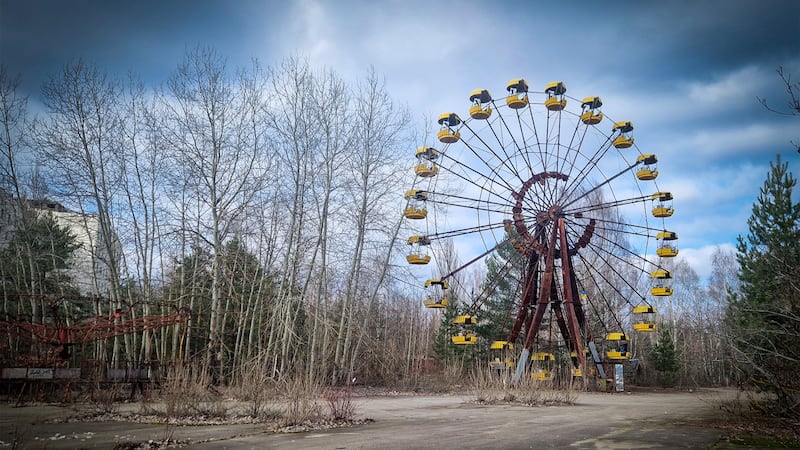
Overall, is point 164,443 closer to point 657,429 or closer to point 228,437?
Result: point 228,437

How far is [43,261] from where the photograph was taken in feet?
81.0

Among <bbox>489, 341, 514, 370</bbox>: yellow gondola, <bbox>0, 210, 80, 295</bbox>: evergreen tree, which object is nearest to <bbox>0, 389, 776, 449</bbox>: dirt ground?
<bbox>489, 341, 514, 370</bbox>: yellow gondola

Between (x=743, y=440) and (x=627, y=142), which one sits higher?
(x=627, y=142)

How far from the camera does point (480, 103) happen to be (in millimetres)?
25844

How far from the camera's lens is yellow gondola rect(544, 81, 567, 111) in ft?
80.4

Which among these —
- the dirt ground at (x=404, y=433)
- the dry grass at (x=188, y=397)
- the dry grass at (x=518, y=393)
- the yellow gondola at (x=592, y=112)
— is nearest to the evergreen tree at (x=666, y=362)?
the yellow gondola at (x=592, y=112)

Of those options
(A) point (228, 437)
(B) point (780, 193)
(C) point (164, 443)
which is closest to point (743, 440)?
(A) point (228, 437)

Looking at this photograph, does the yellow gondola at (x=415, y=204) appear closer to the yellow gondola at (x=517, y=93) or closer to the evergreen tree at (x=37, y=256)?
the yellow gondola at (x=517, y=93)

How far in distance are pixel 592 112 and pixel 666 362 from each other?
16665mm

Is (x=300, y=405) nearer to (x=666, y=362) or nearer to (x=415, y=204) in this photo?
(x=415, y=204)

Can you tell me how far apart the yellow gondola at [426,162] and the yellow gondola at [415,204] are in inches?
37.7

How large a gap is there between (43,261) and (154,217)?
7.03m

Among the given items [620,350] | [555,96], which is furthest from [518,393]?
[555,96]

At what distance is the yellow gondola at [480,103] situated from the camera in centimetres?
2567
